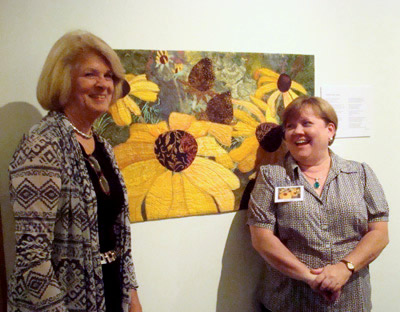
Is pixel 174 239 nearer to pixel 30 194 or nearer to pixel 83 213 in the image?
pixel 83 213

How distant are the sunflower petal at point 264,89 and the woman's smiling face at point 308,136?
0.82ft

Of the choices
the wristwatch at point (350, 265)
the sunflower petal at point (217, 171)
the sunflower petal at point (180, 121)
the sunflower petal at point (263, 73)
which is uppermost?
the sunflower petal at point (263, 73)

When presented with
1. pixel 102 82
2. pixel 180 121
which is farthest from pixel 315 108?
pixel 102 82

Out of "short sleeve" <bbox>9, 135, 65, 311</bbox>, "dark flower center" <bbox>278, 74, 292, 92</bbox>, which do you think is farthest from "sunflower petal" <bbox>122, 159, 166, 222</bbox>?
"dark flower center" <bbox>278, 74, 292, 92</bbox>

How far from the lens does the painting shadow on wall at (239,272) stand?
1865 mm

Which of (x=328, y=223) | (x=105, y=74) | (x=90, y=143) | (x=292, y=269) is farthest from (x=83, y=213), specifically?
(x=328, y=223)

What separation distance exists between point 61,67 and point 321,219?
1.23 meters

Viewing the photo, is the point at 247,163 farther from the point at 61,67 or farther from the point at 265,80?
the point at 61,67

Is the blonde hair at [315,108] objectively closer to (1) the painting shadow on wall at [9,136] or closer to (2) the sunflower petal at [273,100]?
(2) the sunflower petal at [273,100]

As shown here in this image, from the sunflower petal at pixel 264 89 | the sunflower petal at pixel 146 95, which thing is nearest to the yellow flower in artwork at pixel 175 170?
the sunflower petal at pixel 146 95

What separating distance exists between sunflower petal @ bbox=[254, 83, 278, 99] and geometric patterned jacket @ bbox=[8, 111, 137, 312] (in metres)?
1.01

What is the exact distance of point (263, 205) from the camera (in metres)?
1.66

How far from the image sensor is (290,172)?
1685 mm

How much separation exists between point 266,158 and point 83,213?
41.9 inches
